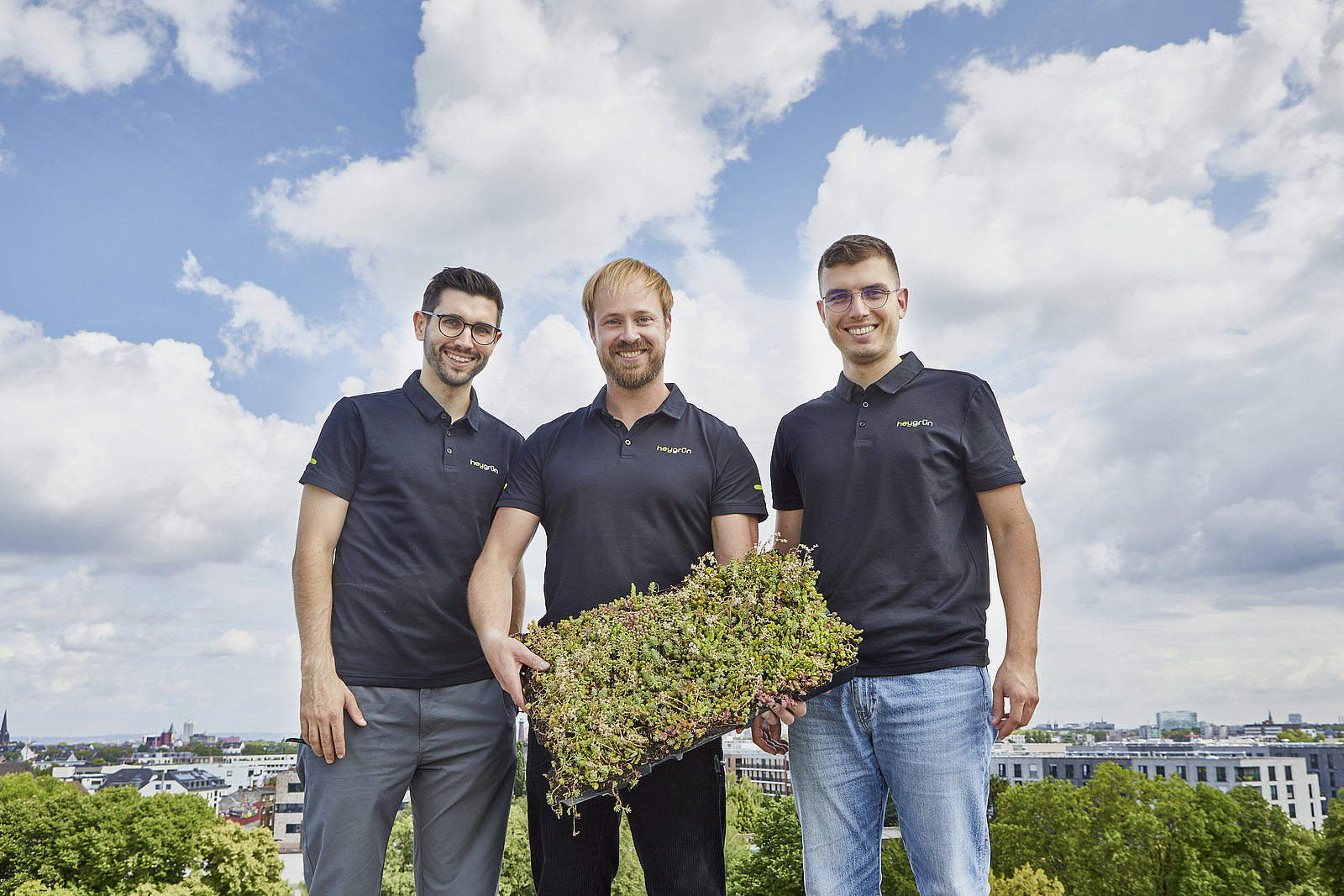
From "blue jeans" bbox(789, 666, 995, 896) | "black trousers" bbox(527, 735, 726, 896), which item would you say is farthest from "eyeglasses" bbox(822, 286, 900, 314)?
"black trousers" bbox(527, 735, 726, 896)

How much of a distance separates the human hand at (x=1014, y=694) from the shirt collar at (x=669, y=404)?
1942 millimetres

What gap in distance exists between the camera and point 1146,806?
40031mm

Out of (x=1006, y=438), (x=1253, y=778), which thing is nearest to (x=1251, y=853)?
(x=1006, y=438)

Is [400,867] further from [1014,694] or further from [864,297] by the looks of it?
[864,297]

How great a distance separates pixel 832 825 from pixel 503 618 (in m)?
1.79

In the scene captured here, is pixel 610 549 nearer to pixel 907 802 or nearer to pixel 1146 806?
pixel 907 802

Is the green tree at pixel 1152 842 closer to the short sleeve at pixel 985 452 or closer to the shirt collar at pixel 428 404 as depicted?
the short sleeve at pixel 985 452

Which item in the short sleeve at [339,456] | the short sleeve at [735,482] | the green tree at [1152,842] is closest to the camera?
the short sleeve at [735,482]

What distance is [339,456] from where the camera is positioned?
4.68 metres

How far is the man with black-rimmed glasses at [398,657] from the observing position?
4.36 meters

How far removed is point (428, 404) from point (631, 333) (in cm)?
135

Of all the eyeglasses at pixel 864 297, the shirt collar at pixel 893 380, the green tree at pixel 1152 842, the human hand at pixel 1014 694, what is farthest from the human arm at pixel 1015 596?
the green tree at pixel 1152 842

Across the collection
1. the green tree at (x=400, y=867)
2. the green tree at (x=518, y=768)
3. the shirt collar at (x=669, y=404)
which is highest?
the shirt collar at (x=669, y=404)

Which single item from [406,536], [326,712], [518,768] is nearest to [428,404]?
[406,536]
